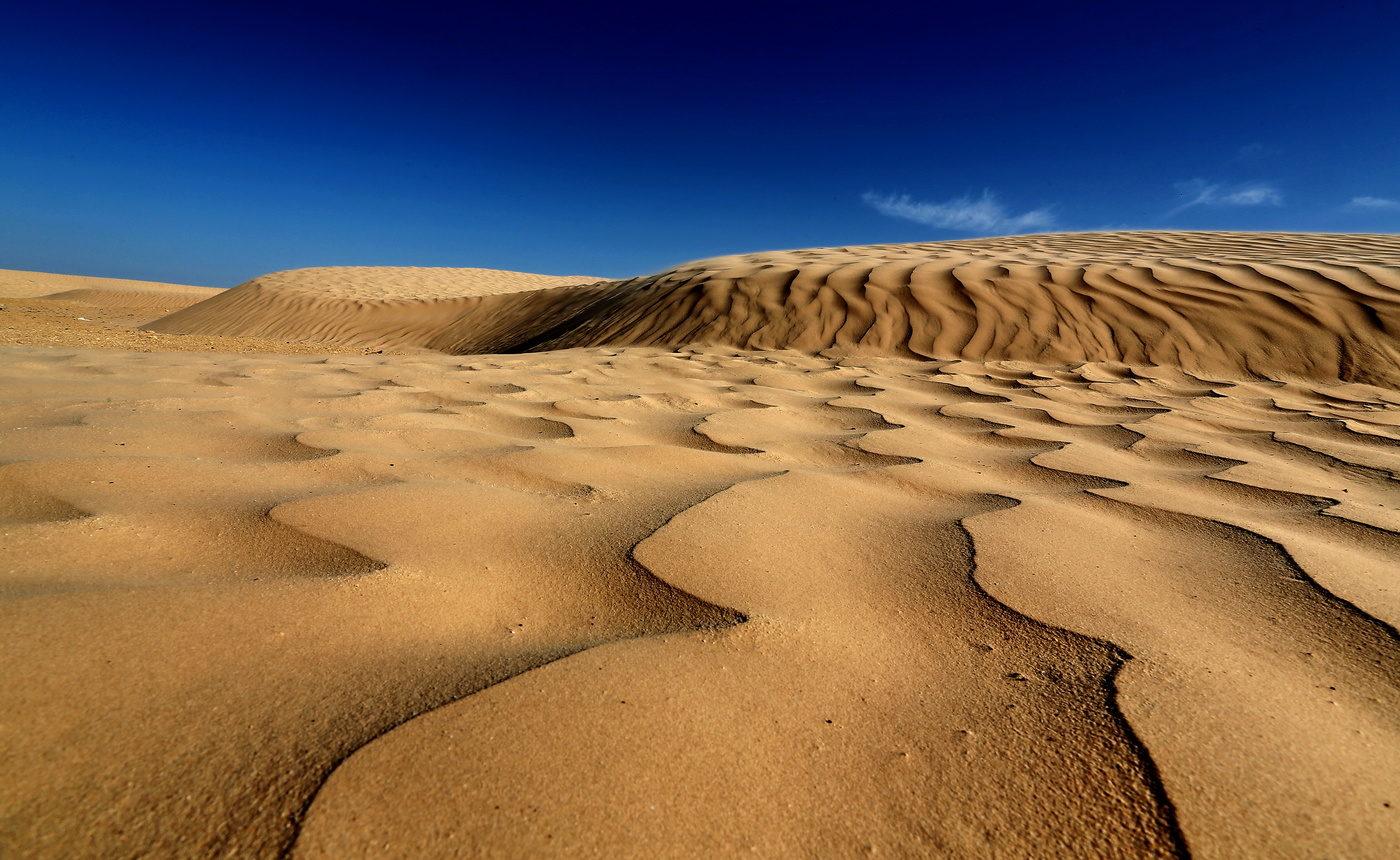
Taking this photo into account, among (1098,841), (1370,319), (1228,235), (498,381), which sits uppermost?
(1228,235)

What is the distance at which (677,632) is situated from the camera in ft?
2.99

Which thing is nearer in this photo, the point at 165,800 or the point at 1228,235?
the point at 165,800

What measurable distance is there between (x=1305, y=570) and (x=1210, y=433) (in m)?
1.48

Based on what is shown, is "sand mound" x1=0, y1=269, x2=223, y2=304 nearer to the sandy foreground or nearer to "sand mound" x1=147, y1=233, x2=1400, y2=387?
"sand mound" x1=147, y1=233, x2=1400, y2=387

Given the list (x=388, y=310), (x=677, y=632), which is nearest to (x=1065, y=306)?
(x=677, y=632)

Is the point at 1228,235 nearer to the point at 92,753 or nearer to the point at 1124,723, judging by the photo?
the point at 1124,723

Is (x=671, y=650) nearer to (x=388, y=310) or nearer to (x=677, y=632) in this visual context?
(x=677, y=632)

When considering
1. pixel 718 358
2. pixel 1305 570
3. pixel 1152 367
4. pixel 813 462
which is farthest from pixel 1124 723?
pixel 1152 367

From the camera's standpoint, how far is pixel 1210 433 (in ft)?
7.77

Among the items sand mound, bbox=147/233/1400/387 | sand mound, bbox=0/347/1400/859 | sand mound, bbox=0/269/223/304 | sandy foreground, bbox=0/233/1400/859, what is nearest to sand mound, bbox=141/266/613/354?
sand mound, bbox=147/233/1400/387

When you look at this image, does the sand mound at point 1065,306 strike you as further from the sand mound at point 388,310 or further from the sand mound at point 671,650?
the sand mound at point 671,650

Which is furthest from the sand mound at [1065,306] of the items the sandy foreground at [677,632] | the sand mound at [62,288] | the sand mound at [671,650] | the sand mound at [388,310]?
the sand mound at [62,288]

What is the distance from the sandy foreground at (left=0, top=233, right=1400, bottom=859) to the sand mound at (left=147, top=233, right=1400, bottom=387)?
2052 millimetres

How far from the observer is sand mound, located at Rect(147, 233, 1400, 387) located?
399cm
